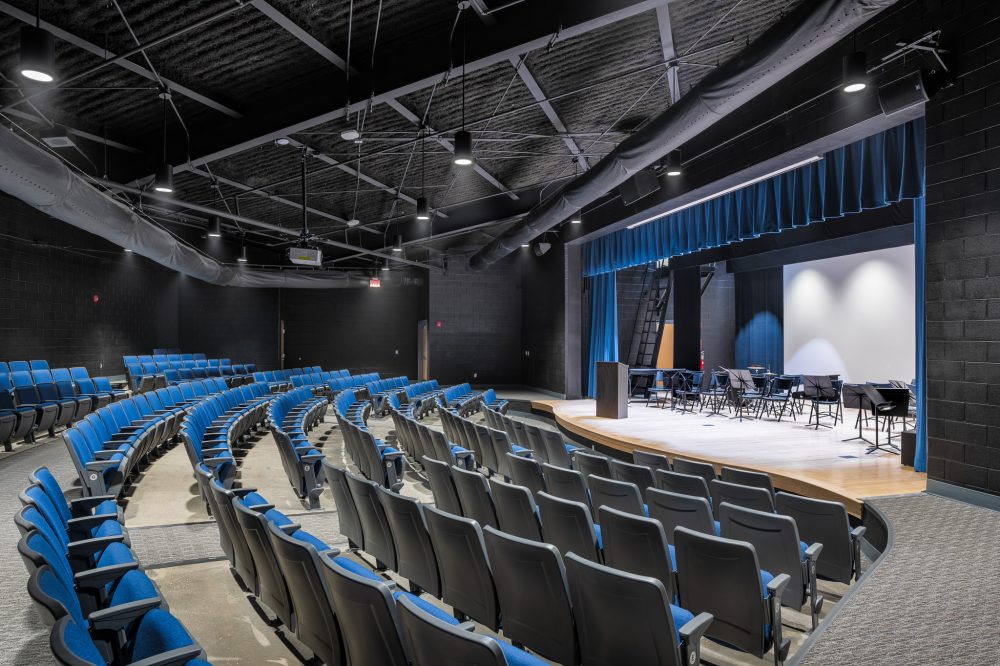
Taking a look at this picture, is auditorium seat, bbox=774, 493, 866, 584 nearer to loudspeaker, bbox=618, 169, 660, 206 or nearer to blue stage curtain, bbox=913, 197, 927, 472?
blue stage curtain, bbox=913, 197, 927, 472

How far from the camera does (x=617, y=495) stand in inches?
158

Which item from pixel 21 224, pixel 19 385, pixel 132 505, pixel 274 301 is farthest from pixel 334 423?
pixel 274 301

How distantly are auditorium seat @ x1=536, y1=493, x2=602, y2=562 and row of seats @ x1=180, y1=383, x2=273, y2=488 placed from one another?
2.10 meters

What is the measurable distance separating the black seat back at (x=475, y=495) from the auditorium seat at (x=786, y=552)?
5.10 ft

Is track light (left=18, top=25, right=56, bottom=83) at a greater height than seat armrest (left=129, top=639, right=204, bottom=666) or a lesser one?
greater

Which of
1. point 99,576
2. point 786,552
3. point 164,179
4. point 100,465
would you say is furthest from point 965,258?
point 164,179

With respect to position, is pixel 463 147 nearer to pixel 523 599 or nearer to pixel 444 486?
pixel 444 486

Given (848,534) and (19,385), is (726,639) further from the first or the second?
(19,385)

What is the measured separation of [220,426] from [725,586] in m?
5.68

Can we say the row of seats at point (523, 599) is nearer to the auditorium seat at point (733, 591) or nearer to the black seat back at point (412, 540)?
the black seat back at point (412, 540)

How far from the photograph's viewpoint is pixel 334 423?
11633 millimetres

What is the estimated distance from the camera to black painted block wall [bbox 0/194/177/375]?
37.3 ft

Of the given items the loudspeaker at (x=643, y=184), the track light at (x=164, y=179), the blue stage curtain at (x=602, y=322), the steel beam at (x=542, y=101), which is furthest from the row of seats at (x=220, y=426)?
the blue stage curtain at (x=602, y=322)

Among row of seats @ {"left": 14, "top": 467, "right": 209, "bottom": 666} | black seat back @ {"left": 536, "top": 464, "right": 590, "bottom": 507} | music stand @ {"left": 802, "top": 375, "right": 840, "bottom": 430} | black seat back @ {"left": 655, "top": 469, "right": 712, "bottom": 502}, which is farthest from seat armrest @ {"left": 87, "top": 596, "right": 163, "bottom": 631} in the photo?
music stand @ {"left": 802, "top": 375, "right": 840, "bottom": 430}
